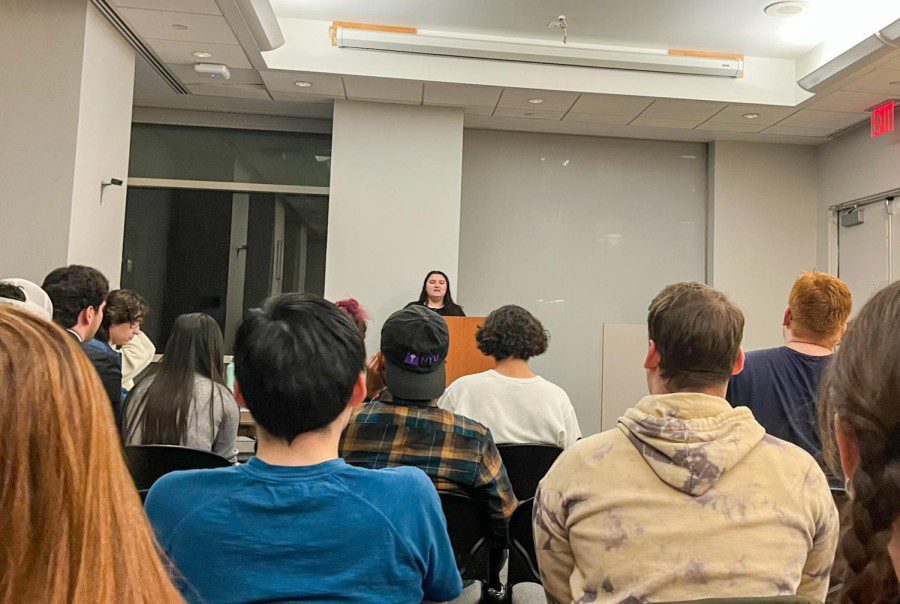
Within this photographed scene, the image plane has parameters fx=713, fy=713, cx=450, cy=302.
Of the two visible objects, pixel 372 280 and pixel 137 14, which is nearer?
pixel 137 14

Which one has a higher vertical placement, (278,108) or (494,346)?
(278,108)

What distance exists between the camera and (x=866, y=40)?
445 cm

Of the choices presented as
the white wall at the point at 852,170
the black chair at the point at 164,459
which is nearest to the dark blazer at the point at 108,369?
the black chair at the point at 164,459

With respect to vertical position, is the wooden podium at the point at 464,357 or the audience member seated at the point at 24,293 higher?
the audience member seated at the point at 24,293

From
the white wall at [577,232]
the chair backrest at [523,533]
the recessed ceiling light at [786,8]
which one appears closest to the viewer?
the chair backrest at [523,533]

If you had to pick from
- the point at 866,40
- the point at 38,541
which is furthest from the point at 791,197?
the point at 38,541

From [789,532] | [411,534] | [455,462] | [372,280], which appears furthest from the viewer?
[372,280]

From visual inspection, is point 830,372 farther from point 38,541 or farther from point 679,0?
point 679,0

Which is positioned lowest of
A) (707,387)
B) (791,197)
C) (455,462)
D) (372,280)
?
(455,462)

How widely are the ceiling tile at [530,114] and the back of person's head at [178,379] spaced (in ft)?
→ 13.4

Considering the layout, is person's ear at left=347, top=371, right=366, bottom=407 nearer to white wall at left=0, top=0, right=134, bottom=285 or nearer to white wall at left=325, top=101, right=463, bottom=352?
white wall at left=0, top=0, right=134, bottom=285

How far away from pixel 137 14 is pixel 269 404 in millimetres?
4075

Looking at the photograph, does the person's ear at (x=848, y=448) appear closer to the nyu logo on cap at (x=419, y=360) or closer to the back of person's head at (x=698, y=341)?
the back of person's head at (x=698, y=341)

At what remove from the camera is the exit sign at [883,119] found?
5.44m
